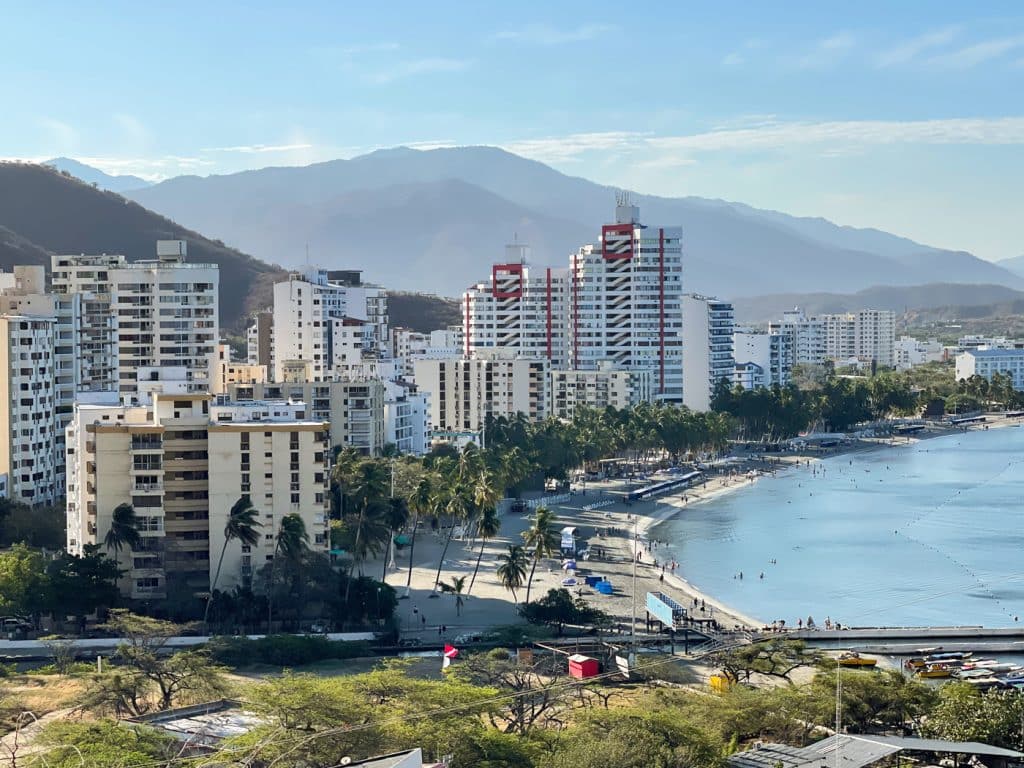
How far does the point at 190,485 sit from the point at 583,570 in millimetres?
14344

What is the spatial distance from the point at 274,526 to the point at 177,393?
4253mm

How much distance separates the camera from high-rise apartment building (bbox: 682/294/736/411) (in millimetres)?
90938

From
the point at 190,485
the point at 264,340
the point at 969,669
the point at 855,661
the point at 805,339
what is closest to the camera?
the point at 855,661

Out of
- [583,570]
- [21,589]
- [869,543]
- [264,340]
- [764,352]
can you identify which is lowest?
[869,543]

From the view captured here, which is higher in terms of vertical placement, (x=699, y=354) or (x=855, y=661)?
(x=699, y=354)

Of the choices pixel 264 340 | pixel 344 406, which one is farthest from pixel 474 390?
pixel 344 406

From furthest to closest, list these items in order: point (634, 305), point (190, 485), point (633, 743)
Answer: point (634, 305)
point (190, 485)
point (633, 743)

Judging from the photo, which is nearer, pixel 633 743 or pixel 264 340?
pixel 633 743

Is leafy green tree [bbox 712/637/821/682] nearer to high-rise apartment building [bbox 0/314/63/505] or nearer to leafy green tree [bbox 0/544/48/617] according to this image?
leafy green tree [bbox 0/544/48/617]

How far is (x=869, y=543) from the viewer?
55156mm

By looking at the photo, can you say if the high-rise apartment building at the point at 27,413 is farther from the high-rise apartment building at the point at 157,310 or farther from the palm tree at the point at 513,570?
the palm tree at the point at 513,570

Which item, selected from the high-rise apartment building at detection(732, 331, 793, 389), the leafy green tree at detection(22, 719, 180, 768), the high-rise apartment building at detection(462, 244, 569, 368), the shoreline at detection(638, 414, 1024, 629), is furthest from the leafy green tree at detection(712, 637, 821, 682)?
the high-rise apartment building at detection(732, 331, 793, 389)

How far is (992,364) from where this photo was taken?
5246 inches

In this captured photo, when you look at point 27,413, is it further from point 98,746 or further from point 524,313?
point 524,313
